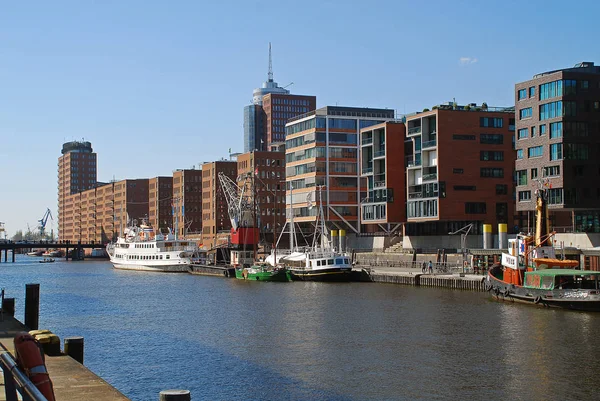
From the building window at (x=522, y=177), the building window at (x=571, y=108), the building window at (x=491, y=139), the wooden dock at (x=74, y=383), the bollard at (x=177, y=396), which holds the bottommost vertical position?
the wooden dock at (x=74, y=383)

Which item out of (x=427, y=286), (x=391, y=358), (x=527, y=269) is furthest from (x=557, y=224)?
(x=391, y=358)

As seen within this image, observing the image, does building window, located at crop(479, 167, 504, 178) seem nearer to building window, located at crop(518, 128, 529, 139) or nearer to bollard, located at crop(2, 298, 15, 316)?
building window, located at crop(518, 128, 529, 139)

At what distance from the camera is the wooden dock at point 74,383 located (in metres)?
25.0

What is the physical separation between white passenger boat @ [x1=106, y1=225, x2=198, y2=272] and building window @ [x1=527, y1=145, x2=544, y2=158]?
74.1 meters

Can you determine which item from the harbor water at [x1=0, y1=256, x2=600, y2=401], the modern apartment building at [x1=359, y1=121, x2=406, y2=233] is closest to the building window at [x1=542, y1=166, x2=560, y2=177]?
the harbor water at [x1=0, y1=256, x2=600, y2=401]

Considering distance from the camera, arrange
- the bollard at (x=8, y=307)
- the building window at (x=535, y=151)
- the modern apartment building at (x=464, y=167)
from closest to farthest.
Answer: the bollard at (x=8, y=307), the building window at (x=535, y=151), the modern apartment building at (x=464, y=167)

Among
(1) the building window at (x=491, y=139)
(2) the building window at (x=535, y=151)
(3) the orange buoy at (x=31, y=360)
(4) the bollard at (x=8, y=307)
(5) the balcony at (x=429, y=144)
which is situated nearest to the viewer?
(3) the orange buoy at (x=31, y=360)

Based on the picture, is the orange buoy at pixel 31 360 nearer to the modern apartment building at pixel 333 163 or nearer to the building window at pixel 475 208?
the building window at pixel 475 208

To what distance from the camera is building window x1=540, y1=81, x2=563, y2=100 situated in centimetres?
10542

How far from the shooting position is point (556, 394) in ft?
120

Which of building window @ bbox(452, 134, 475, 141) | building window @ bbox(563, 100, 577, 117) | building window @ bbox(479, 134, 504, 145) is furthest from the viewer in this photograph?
building window @ bbox(479, 134, 504, 145)

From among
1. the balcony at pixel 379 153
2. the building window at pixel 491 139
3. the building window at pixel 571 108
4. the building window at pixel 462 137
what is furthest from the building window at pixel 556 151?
the balcony at pixel 379 153

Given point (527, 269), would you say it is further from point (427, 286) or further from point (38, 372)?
point (38, 372)

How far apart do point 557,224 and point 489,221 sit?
33.3 ft
